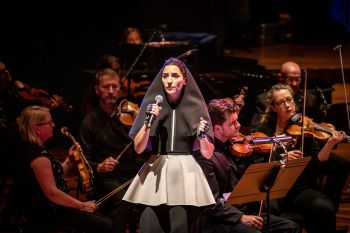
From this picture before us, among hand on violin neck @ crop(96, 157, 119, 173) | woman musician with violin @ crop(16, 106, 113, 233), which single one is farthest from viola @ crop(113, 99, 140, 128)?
woman musician with violin @ crop(16, 106, 113, 233)

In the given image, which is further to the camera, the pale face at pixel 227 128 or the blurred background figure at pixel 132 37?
the blurred background figure at pixel 132 37

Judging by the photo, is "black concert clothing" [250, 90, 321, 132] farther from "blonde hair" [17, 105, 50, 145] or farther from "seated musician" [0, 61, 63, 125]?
"blonde hair" [17, 105, 50, 145]

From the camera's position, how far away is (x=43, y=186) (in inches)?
179

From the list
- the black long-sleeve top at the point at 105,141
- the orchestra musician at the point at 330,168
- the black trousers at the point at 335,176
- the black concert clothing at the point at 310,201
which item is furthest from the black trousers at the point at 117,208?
the black trousers at the point at 335,176

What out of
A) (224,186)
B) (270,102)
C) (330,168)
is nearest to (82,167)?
(224,186)

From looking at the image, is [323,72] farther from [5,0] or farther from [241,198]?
[241,198]

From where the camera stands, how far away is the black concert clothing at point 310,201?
5.30 m

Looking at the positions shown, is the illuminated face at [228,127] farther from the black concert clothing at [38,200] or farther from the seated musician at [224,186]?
the black concert clothing at [38,200]

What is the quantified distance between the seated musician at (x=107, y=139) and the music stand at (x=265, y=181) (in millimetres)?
1231

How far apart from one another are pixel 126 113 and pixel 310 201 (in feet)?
5.47

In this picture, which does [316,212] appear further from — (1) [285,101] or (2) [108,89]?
(2) [108,89]

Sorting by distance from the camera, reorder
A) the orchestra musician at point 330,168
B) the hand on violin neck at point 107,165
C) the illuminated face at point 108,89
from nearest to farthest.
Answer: the hand on violin neck at point 107,165
the illuminated face at point 108,89
the orchestra musician at point 330,168

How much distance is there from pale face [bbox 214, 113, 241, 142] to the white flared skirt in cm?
65

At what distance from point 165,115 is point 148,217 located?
64cm
